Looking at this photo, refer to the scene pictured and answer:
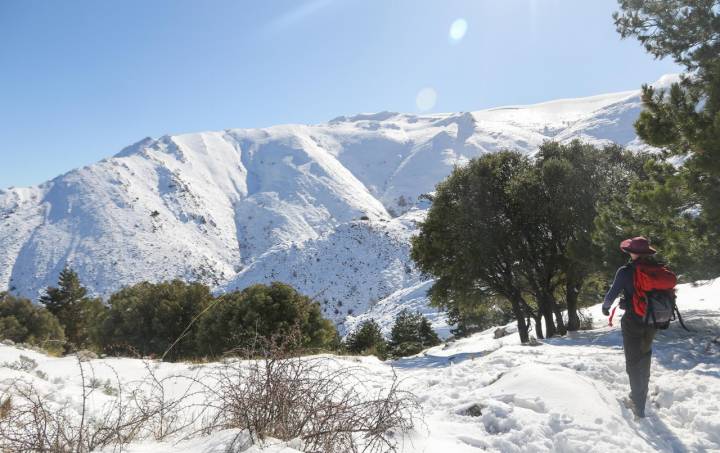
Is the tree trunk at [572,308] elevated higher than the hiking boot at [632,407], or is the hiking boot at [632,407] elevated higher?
the hiking boot at [632,407]

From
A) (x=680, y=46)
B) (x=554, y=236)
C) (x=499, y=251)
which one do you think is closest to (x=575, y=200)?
(x=554, y=236)

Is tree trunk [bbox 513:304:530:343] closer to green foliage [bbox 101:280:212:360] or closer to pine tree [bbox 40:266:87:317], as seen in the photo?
green foliage [bbox 101:280:212:360]

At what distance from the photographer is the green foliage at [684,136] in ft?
30.0

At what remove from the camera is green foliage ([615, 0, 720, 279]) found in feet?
30.0

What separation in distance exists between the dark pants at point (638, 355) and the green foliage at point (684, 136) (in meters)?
4.53

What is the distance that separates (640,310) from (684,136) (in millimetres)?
4879

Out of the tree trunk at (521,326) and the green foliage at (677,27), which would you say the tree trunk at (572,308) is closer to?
the tree trunk at (521,326)

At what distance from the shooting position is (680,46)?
1095 cm

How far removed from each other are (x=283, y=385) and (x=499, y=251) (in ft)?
62.1

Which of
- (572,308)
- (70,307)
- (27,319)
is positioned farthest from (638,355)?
(70,307)

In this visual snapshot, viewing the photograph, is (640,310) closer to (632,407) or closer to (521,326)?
(632,407)

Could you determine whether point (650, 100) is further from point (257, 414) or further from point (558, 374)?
point (257, 414)

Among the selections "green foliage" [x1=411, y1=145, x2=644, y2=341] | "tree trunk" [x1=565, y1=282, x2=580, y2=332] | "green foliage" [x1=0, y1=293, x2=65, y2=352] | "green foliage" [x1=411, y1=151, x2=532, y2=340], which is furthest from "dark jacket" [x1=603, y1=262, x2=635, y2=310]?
"green foliage" [x1=0, y1=293, x2=65, y2=352]

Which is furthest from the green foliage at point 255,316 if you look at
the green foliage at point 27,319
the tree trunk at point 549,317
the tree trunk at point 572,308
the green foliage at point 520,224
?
the green foliage at point 27,319
